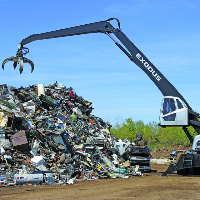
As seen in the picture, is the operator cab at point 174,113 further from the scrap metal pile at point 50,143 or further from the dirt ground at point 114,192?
the scrap metal pile at point 50,143

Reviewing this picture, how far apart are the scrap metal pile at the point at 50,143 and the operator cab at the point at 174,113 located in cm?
381

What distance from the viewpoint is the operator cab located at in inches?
582

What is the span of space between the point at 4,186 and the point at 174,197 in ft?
22.2

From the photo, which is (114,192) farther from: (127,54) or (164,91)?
(127,54)

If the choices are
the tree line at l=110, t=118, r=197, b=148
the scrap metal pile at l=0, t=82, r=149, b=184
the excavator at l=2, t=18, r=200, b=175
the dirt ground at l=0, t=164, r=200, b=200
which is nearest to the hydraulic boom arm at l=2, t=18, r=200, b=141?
the excavator at l=2, t=18, r=200, b=175

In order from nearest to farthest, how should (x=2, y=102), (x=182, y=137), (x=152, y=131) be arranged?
(x=2, y=102), (x=182, y=137), (x=152, y=131)

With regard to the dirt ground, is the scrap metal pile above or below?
above

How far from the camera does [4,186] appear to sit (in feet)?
43.0

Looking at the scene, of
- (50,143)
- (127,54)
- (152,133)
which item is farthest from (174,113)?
(152,133)

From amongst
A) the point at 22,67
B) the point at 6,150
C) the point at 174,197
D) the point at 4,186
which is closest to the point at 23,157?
the point at 6,150

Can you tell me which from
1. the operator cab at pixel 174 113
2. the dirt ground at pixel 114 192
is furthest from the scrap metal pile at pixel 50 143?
the operator cab at pixel 174 113

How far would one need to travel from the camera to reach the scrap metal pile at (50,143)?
15031 mm

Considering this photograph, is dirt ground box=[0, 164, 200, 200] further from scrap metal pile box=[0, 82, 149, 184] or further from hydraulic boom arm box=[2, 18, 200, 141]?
hydraulic boom arm box=[2, 18, 200, 141]

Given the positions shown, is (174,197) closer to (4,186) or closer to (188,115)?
(188,115)
